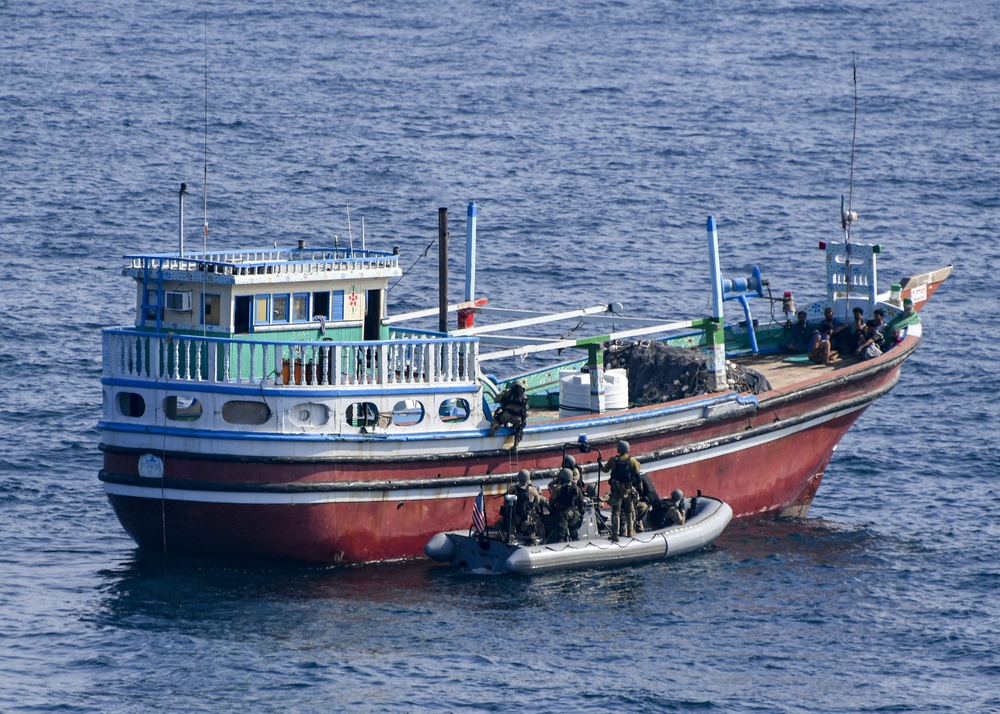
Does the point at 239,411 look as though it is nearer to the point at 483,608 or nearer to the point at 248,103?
the point at 483,608

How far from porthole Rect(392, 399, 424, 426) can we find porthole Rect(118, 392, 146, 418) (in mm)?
4404

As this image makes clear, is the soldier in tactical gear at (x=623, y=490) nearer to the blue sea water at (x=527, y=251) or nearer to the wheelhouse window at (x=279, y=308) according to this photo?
the blue sea water at (x=527, y=251)

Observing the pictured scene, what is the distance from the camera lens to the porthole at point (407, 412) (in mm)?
28970

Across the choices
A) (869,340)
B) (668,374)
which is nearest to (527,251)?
(869,340)

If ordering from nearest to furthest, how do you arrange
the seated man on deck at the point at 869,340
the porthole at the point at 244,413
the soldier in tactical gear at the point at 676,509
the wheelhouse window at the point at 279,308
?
1. the porthole at the point at 244,413
2. the wheelhouse window at the point at 279,308
3. the soldier in tactical gear at the point at 676,509
4. the seated man on deck at the point at 869,340

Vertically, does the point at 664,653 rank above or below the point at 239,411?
below

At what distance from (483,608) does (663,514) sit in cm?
472

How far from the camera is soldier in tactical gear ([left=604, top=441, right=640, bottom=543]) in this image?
29.1 m

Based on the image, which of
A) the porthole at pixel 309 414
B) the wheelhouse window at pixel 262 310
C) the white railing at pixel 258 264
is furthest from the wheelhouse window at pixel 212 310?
the porthole at pixel 309 414

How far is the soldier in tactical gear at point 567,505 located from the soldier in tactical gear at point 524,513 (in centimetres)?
33

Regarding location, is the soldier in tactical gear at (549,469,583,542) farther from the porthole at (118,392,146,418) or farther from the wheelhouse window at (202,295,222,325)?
the porthole at (118,392,146,418)

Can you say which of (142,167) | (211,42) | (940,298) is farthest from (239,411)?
(211,42)

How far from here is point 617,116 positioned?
76.1 m

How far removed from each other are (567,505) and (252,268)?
6.95 meters
